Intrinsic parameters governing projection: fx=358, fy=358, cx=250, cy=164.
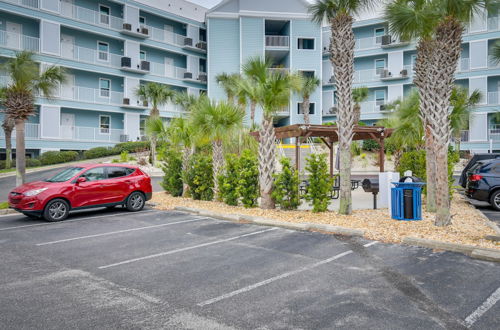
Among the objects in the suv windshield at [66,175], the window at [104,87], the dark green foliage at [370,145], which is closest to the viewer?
the suv windshield at [66,175]

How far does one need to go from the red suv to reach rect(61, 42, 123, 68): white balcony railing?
23.5 m

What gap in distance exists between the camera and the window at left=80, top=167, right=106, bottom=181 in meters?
11.1

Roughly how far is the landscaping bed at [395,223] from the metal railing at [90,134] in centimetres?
2180

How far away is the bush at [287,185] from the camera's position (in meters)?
10.9

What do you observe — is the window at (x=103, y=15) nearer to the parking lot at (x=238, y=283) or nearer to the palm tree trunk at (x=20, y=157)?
the palm tree trunk at (x=20, y=157)

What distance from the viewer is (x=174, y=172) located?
15.6 meters

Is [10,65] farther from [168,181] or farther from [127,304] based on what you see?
[127,304]

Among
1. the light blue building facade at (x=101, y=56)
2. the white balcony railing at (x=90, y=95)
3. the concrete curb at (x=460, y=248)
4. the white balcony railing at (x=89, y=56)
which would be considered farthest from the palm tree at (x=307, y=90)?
the concrete curb at (x=460, y=248)

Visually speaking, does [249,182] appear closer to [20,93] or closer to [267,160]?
[267,160]

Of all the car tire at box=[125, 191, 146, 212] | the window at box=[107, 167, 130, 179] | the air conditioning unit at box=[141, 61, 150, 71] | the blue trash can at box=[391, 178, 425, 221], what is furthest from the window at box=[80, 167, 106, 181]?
the air conditioning unit at box=[141, 61, 150, 71]

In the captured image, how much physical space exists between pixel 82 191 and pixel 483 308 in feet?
33.6

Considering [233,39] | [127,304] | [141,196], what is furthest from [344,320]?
[233,39]

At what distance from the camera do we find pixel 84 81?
32.5 m

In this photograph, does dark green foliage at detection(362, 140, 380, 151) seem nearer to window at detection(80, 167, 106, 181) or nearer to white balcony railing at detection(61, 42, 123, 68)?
white balcony railing at detection(61, 42, 123, 68)
